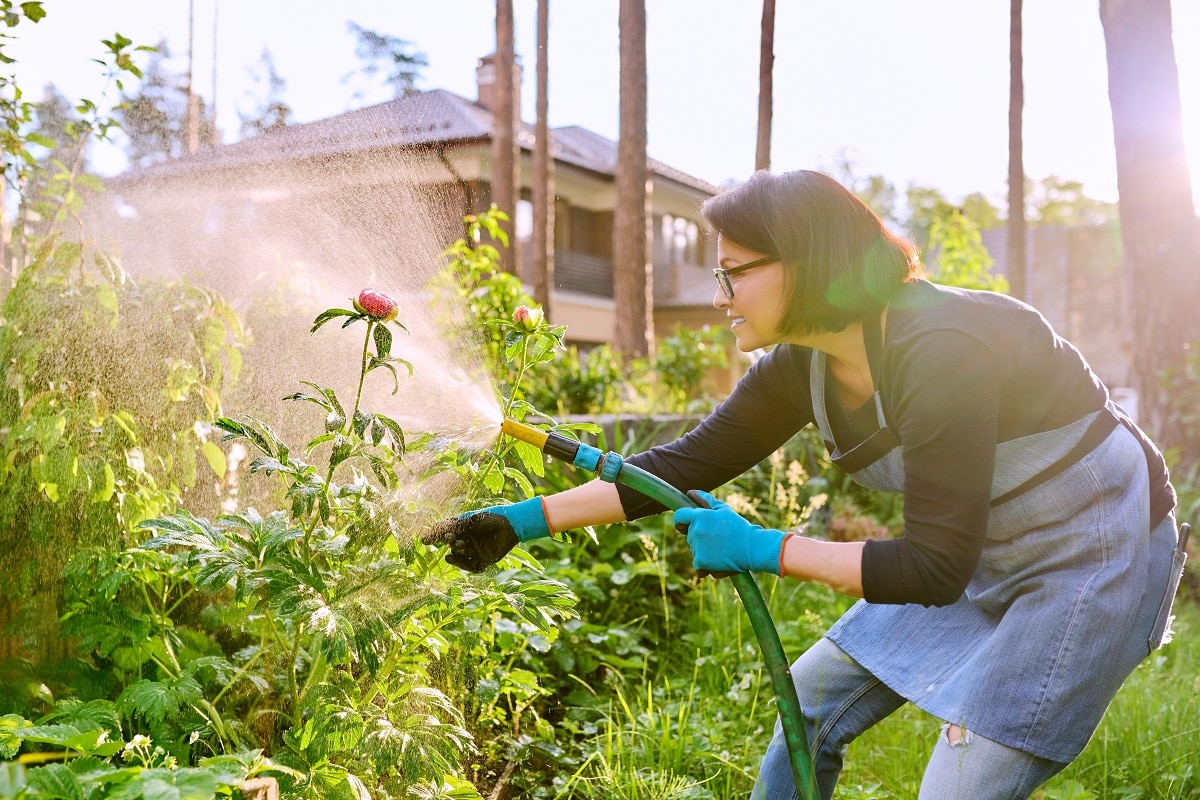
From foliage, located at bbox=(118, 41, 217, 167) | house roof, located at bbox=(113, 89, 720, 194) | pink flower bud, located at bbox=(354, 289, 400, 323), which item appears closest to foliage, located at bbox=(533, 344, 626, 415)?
house roof, located at bbox=(113, 89, 720, 194)

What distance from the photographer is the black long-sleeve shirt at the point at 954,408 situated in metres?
1.72

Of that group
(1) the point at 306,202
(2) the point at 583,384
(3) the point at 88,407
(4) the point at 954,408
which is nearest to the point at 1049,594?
(4) the point at 954,408

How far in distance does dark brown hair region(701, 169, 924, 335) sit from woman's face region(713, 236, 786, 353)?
0.02 m

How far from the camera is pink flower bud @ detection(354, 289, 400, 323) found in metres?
1.87

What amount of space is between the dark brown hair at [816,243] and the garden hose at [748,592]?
41 centimetres

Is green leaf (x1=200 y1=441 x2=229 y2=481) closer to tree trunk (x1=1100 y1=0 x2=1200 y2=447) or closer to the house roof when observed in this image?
the house roof

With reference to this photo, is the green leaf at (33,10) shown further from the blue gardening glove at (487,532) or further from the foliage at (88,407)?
the blue gardening glove at (487,532)

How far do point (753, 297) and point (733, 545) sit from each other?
0.50 meters

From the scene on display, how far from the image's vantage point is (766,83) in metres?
9.61

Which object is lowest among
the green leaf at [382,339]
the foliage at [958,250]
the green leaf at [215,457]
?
the green leaf at [215,457]

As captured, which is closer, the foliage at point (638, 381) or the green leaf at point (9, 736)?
the green leaf at point (9, 736)

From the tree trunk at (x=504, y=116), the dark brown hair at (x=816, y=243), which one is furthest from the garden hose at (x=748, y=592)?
the tree trunk at (x=504, y=116)

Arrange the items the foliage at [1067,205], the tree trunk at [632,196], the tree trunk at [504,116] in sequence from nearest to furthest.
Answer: the tree trunk at [632,196] → the tree trunk at [504,116] → the foliage at [1067,205]

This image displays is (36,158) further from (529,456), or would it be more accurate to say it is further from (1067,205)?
(1067,205)
